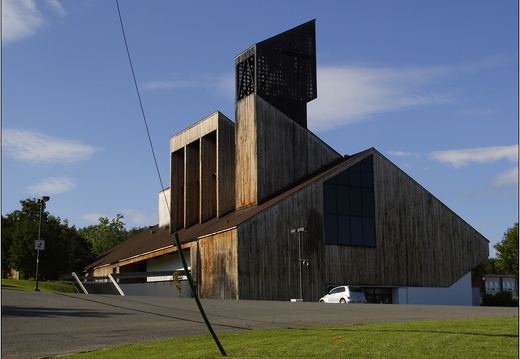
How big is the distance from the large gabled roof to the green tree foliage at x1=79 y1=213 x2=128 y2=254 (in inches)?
1917

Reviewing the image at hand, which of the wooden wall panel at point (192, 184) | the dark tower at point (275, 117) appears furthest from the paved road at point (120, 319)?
the wooden wall panel at point (192, 184)

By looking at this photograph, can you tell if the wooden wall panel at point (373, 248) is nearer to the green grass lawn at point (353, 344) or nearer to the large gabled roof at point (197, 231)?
the large gabled roof at point (197, 231)

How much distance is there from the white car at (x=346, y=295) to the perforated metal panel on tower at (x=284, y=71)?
1679cm

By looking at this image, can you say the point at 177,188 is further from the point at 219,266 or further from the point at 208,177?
the point at 219,266

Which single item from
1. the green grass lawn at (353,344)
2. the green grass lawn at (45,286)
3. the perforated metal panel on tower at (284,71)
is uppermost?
the perforated metal panel on tower at (284,71)

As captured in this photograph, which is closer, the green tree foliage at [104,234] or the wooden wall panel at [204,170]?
the wooden wall panel at [204,170]

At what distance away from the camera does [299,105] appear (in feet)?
176

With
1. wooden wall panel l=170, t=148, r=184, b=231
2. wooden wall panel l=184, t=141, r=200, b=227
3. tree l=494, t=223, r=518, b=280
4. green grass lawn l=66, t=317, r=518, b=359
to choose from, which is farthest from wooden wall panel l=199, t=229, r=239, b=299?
tree l=494, t=223, r=518, b=280

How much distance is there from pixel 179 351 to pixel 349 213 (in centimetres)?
3292

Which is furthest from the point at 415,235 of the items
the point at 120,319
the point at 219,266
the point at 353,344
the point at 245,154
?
the point at 353,344

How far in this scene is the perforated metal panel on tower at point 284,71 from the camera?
2034 inches

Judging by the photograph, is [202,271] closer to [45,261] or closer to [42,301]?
[42,301]

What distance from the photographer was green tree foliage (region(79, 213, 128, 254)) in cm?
11938

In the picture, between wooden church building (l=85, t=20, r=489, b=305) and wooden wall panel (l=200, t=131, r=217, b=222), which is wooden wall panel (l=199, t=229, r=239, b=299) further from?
wooden wall panel (l=200, t=131, r=217, b=222)
